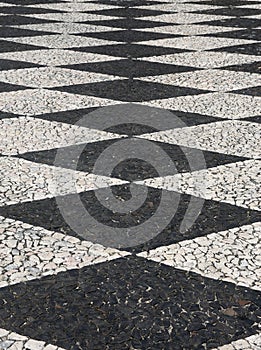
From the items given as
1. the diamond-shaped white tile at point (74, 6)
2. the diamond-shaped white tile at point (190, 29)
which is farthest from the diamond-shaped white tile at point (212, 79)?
the diamond-shaped white tile at point (74, 6)

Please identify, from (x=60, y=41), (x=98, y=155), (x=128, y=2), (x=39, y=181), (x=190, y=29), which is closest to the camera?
(x=39, y=181)

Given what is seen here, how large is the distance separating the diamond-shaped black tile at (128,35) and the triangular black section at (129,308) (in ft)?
8.24

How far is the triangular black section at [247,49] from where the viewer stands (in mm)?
3775

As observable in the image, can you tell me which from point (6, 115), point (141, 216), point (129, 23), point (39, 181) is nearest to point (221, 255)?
point (141, 216)

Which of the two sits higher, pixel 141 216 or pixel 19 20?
pixel 141 216

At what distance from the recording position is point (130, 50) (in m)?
3.79

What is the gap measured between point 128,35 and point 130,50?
39cm

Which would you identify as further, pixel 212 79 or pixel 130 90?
pixel 212 79

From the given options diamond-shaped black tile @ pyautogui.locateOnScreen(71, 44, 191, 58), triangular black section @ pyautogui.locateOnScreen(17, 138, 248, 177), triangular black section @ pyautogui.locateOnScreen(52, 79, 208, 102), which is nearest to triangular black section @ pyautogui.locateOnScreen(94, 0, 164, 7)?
diamond-shaped black tile @ pyautogui.locateOnScreen(71, 44, 191, 58)

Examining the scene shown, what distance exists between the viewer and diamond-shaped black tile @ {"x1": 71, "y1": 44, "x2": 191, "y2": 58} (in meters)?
3.71

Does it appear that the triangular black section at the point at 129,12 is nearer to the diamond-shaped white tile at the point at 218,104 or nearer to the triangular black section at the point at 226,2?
the triangular black section at the point at 226,2

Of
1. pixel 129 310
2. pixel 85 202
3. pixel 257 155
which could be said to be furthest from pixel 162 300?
pixel 257 155

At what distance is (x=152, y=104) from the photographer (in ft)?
9.43

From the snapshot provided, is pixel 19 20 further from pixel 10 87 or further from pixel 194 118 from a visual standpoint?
pixel 194 118
